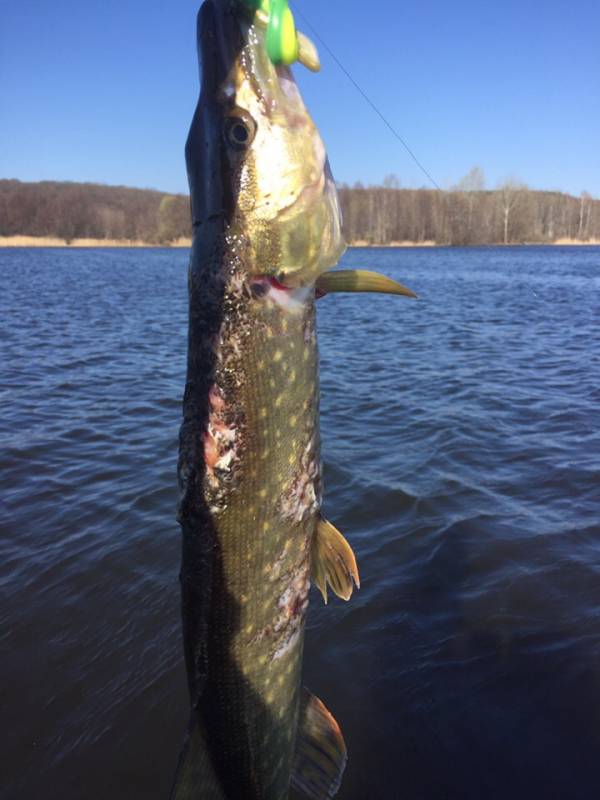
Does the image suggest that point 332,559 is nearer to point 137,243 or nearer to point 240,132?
point 240,132

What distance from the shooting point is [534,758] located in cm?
359

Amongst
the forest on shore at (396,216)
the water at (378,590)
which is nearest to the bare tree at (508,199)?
the forest on shore at (396,216)

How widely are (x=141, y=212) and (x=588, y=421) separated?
134440 mm

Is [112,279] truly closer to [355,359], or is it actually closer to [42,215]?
[355,359]

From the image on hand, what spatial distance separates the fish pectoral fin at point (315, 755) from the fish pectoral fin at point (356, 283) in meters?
1.69

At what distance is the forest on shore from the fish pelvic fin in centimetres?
9379

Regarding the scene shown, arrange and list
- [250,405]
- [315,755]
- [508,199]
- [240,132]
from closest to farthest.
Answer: [240,132] < [250,405] < [315,755] < [508,199]

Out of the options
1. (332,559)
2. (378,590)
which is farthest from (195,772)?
(378,590)

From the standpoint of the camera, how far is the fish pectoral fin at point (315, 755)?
2377 millimetres

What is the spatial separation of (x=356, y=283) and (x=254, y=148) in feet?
1.81

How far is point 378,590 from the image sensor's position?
5328mm

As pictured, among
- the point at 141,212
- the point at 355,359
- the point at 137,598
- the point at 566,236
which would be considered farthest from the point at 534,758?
the point at 141,212

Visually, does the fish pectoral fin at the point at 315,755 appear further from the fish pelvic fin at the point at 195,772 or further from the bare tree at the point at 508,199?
the bare tree at the point at 508,199

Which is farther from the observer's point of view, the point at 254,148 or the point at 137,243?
the point at 137,243
